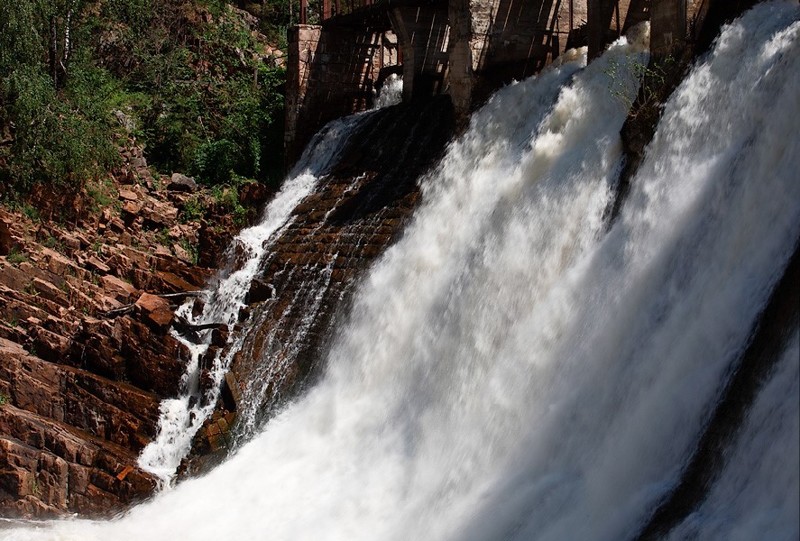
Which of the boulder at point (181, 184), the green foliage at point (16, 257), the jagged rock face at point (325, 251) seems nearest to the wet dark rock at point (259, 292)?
the jagged rock face at point (325, 251)

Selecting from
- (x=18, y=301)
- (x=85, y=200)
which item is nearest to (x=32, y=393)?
(x=18, y=301)

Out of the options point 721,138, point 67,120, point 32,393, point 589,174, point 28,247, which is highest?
point 721,138

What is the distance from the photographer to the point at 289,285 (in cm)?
1911

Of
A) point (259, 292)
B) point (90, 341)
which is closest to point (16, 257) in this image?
point (90, 341)

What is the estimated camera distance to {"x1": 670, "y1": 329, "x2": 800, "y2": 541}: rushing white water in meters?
8.88

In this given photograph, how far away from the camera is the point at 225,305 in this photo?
1941cm

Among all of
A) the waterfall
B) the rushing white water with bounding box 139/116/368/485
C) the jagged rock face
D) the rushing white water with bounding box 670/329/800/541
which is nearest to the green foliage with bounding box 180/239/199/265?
the rushing white water with bounding box 139/116/368/485

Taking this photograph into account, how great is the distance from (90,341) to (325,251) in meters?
4.09

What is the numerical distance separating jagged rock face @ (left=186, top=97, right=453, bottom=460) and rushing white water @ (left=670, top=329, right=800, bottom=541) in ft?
27.9

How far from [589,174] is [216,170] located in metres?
11.1

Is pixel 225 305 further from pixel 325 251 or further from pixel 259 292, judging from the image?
pixel 325 251

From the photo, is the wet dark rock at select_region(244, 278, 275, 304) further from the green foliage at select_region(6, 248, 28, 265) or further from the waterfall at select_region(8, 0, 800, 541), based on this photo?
the green foliage at select_region(6, 248, 28, 265)

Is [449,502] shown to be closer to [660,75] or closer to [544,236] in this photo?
[544,236]

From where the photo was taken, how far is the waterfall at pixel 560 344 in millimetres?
10781
